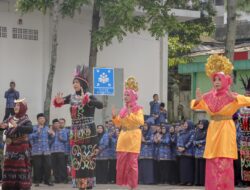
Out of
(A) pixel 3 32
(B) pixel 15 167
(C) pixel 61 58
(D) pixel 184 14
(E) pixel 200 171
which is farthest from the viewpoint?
(D) pixel 184 14

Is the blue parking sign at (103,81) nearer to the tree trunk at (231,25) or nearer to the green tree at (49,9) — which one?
the green tree at (49,9)

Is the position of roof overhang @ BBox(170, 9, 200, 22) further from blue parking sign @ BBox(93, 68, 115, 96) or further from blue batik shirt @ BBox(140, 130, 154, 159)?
blue batik shirt @ BBox(140, 130, 154, 159)

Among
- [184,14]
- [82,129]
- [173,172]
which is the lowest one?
[173,172]

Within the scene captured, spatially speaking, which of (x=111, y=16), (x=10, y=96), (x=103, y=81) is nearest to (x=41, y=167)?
(x=103, y=81)

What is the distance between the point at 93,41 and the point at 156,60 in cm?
539

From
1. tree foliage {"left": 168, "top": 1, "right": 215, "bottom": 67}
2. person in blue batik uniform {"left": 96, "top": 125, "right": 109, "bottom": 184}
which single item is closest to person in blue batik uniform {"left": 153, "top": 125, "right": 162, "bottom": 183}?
person in blue batik uniform {"left": 96, "top": 125, "right": 109, "bottom": 184}

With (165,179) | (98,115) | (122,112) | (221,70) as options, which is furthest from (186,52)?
(221,70)

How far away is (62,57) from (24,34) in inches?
60.1

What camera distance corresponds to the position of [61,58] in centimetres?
2039

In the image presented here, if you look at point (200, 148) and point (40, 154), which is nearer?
point (200, 148)

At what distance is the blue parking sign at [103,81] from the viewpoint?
1555 centimetres

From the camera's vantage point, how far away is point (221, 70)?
31.2 feet

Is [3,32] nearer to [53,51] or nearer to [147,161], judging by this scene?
[53,51]

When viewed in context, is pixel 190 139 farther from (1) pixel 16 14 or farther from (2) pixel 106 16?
(1) pixel 16 14
